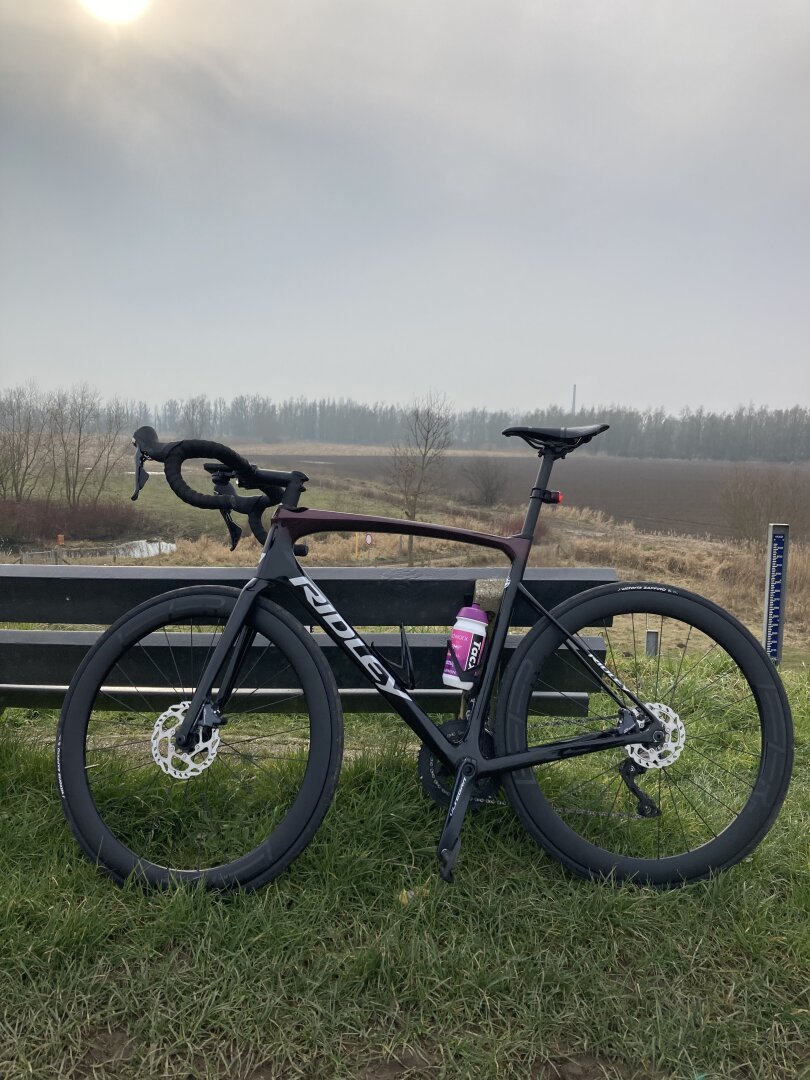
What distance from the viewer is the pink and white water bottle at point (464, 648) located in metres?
2.44

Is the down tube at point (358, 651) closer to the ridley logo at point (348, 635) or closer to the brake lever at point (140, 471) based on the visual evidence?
the ridley logo at point (348, 635)

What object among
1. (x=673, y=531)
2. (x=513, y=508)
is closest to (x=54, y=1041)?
(x=513, y=508)

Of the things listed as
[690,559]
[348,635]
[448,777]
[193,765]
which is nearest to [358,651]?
[348,635]

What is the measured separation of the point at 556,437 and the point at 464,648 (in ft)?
2.47

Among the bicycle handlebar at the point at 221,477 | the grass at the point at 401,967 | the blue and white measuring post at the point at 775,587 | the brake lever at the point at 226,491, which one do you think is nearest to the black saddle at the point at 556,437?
the bicycle handlebar at the point at 221,477

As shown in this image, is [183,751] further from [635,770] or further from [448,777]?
[635,770]

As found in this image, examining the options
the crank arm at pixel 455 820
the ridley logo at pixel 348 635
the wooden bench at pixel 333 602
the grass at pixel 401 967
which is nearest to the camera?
the grass at pixel 401 967

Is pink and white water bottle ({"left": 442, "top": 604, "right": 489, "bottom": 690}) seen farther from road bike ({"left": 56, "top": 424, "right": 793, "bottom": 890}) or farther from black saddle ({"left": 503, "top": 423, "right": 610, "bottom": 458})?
black saddle ({"left": 503, "top": 423, "right": 610, "bottom": 458})

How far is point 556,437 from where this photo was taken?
2.43 meters

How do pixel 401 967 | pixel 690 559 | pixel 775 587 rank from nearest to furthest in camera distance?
pixel 401 967, pixel 775 587, pixel 690 559

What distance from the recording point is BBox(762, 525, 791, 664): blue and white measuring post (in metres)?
6.08

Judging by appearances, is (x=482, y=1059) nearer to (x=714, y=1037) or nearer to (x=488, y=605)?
(x=714, y=1037)

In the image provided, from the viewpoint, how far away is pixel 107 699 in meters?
2.85

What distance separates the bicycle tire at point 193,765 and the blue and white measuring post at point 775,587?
4677 mm
